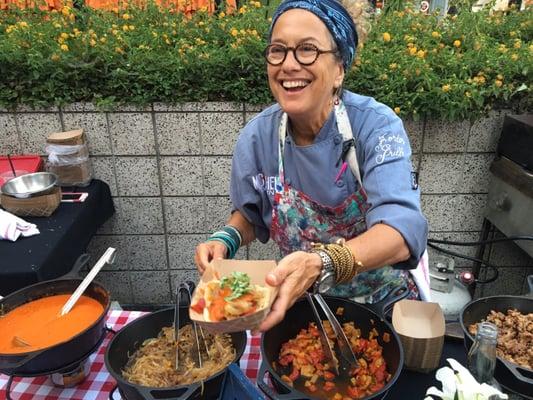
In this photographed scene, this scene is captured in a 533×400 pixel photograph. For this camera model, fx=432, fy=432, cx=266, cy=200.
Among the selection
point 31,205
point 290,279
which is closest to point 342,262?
point 290,279

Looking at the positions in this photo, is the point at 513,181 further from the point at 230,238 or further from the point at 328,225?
the point at 230,238

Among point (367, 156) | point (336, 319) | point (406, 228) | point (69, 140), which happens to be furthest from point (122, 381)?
point (69, 140)

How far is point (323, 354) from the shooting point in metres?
1.56

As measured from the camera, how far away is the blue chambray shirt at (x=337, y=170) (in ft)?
5.21

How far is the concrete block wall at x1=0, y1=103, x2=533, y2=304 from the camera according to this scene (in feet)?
11.1

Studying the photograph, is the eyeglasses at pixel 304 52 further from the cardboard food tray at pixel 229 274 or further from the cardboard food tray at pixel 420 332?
the cardboard food tray at pixel 420 332

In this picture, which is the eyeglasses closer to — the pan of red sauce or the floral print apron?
the floral print apron

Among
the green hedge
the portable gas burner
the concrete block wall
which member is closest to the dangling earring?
the green hedge

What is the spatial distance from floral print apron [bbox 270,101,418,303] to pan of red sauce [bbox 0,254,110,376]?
831 millimetres

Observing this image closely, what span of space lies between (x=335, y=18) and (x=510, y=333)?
1303 mm

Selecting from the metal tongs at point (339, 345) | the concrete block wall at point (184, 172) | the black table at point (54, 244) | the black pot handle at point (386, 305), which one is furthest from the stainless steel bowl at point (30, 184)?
the black pot handle at point (386, 305)

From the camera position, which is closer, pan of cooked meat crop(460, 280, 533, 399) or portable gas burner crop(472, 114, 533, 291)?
pan of cooked meat crop(460, 280, 533, 399)

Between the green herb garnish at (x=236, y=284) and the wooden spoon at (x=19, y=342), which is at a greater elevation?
the green herb garnish at (x=236, y=284)

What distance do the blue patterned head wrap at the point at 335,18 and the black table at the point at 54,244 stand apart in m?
1.90
